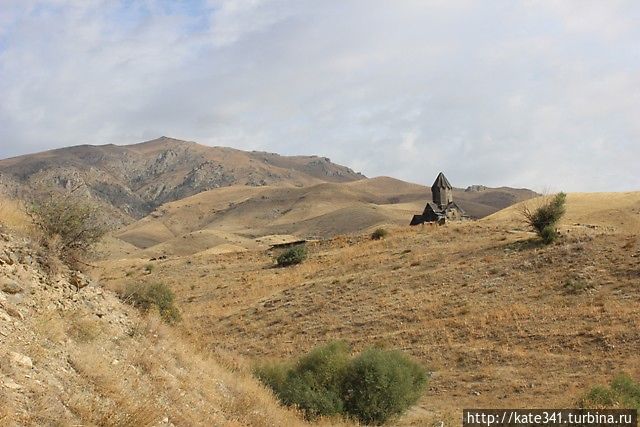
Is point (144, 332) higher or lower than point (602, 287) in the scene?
higher

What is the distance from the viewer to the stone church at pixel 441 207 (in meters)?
60.7

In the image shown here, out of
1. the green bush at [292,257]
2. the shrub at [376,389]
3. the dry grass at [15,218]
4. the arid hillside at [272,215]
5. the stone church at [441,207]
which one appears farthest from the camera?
the arid hillside at [272,215]

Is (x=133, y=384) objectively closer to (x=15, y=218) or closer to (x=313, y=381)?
(x=15, y=218)

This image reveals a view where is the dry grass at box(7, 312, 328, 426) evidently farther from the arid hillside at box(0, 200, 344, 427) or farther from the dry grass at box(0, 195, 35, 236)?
the dry grass at box(0, 195, 35, 236)

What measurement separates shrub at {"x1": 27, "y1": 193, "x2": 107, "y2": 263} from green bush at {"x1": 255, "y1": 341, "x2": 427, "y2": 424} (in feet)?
18.4

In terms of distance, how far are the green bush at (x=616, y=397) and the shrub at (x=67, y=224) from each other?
34.3 ft

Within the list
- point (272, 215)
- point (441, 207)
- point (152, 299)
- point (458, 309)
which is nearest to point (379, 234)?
point (458, 309)

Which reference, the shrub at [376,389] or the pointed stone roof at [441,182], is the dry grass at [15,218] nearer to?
the shrub at [376,389]

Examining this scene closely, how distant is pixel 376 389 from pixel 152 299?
5.75 metres

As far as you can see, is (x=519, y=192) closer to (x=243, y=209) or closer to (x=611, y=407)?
(x=243, y=209)

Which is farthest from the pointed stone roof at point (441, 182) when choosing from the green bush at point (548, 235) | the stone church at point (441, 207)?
the green bush at point (548, 235)

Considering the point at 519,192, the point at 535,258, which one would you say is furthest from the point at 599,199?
the point at 519,192

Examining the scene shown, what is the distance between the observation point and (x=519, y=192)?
198 meters

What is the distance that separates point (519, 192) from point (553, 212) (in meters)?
174
